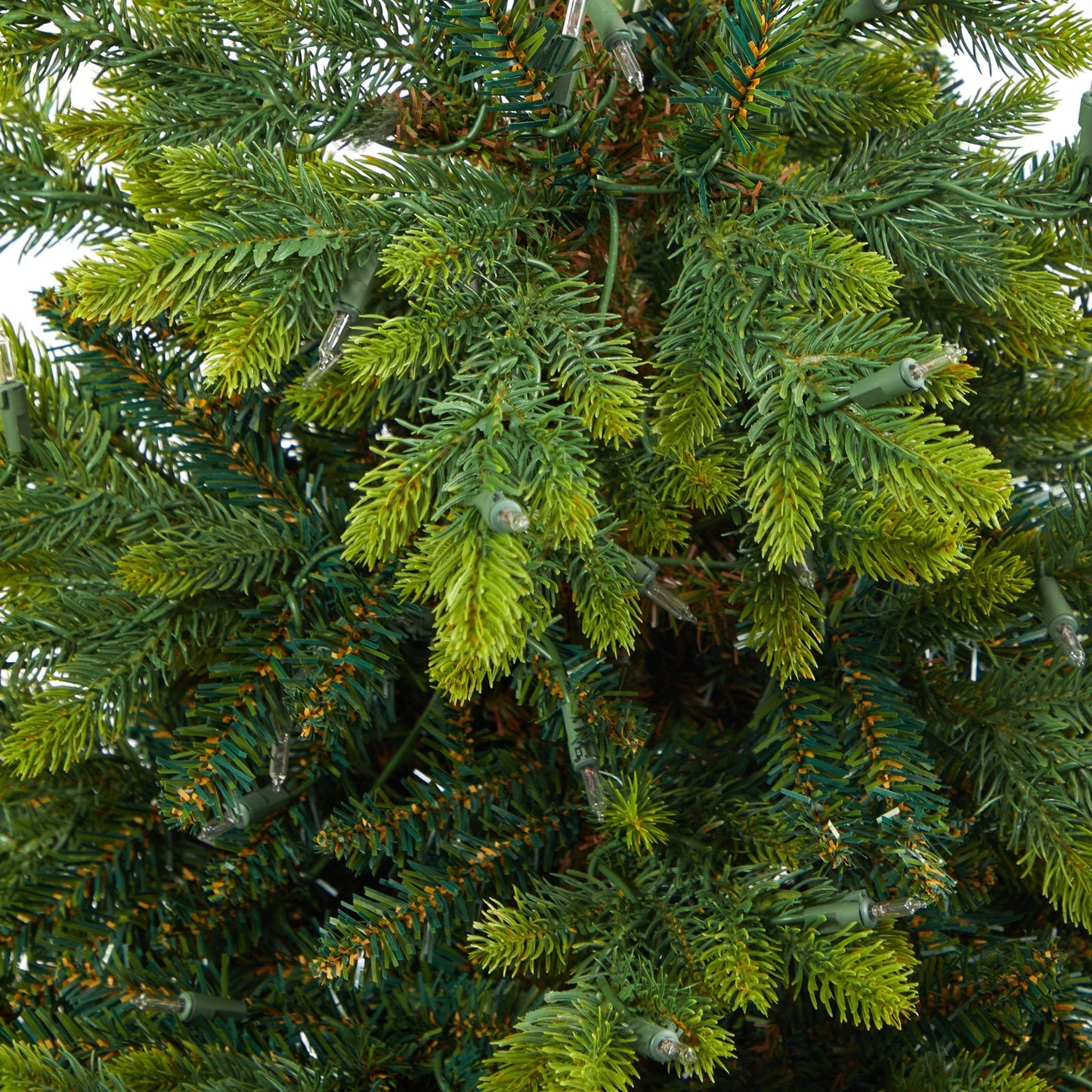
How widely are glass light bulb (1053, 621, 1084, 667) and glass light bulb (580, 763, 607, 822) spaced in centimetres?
17

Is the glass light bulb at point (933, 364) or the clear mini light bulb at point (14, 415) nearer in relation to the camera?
the glass light bulb at point (933, 364)

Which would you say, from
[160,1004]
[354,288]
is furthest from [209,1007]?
[354,288]

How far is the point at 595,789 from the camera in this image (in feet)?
1.37

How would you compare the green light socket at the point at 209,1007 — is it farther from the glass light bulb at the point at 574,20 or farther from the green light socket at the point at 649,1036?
the glass light bulb at the point at 574,20

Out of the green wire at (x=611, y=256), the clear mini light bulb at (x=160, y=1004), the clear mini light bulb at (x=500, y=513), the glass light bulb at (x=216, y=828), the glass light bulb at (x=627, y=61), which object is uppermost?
the glass light bulb at (x=627, y=61)

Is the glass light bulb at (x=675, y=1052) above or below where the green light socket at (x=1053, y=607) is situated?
below

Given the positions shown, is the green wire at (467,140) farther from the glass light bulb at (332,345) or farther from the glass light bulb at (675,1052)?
the glass light bulb at (675,1052)

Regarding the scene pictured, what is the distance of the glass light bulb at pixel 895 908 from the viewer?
1.23ft

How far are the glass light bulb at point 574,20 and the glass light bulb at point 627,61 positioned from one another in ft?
0.05

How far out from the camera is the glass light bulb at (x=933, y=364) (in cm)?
32

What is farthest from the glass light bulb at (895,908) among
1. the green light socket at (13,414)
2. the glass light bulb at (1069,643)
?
the green light socket at (13,414)

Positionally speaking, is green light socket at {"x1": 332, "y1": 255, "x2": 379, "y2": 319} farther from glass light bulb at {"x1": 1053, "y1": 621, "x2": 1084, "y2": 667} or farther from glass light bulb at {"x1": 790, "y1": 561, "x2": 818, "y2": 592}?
glass light bulb at {"x1": 1053, "y1": 621, "x2": 1084, "y2": 667}

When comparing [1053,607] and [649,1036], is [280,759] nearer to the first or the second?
[649,1036]

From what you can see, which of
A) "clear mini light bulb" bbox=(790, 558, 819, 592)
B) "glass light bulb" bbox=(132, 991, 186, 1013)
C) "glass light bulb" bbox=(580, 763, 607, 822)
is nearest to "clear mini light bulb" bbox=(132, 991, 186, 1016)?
"glass light bulb" bbox=(132, 991, 186, 1013)
